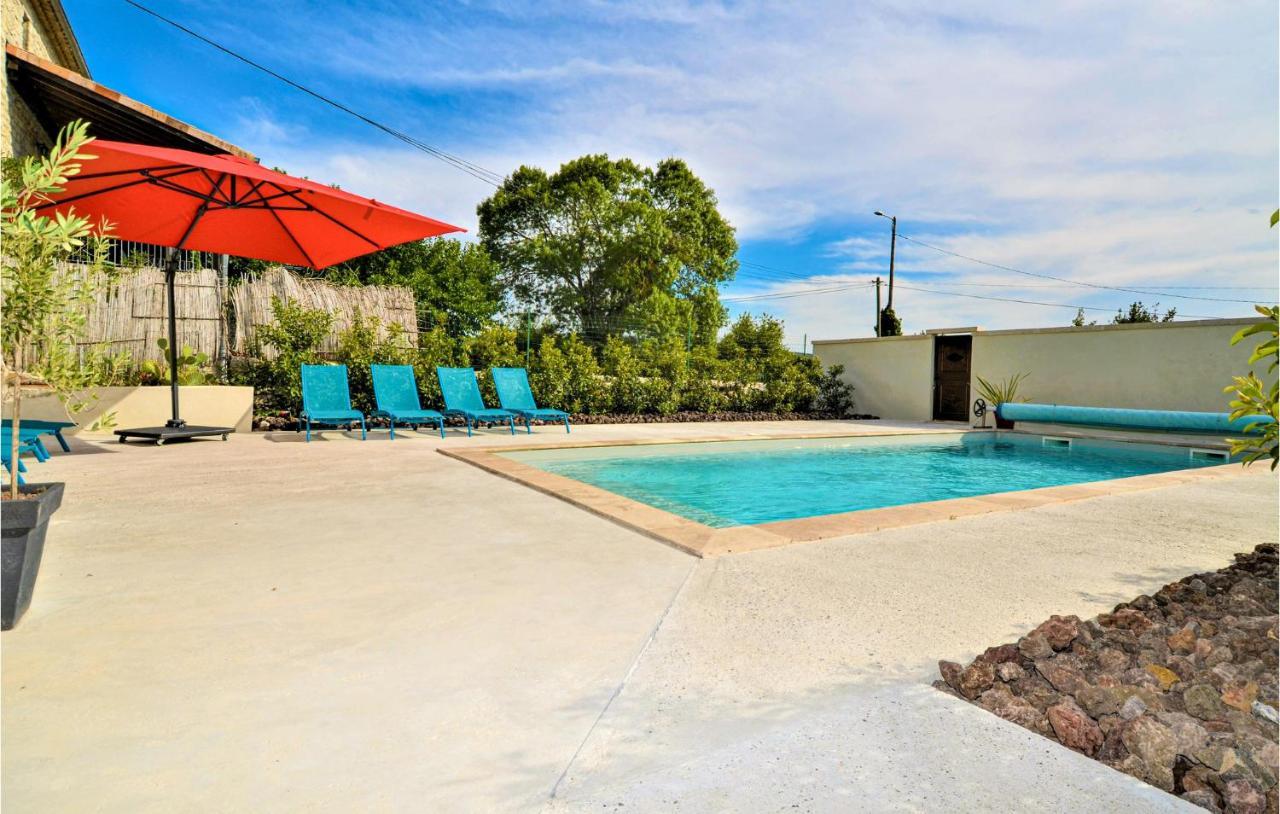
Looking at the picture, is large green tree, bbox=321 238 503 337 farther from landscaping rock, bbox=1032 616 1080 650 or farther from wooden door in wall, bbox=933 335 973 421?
landscaping rock, bbox=1032 616 1080 650

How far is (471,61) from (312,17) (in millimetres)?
2857

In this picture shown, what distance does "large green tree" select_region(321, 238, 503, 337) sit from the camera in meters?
24.3

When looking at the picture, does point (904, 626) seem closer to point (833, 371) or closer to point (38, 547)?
point (38, 547)

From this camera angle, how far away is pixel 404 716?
1.58m

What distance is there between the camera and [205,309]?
9.34 meters

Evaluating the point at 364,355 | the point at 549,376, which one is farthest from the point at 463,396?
the point at 549,376

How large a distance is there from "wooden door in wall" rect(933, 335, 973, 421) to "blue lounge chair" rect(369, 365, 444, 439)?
1023 centimetres

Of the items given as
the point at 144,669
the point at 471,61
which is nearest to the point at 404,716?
the point at 144,669

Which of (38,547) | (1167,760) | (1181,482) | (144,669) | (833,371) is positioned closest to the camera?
(1167,760)

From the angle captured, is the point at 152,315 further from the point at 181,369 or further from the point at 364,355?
the point at 364,355

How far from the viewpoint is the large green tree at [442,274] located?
2428 centimetres

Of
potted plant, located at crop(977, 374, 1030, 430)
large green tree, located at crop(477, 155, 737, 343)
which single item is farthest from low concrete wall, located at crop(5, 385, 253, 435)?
large green tree, located at crop(477, 155, 737, 343)

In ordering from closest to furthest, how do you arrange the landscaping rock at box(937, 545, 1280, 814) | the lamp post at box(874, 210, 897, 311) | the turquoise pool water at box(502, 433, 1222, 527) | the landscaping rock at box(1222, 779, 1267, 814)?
1. the landscaping rock at box(1222, 779, 1267, 814)
2. the landscaping rock at box(937, 545, 1280, 814)
3. the turquoise pool water at box(502, 433, 1222, 527)
4. the lamp post at box(874, 210, 897, 311)

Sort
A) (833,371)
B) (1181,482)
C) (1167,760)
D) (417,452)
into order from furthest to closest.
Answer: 1. (833,371)
2. (417,452)
3. (1181,482)
4. (1167,760)
